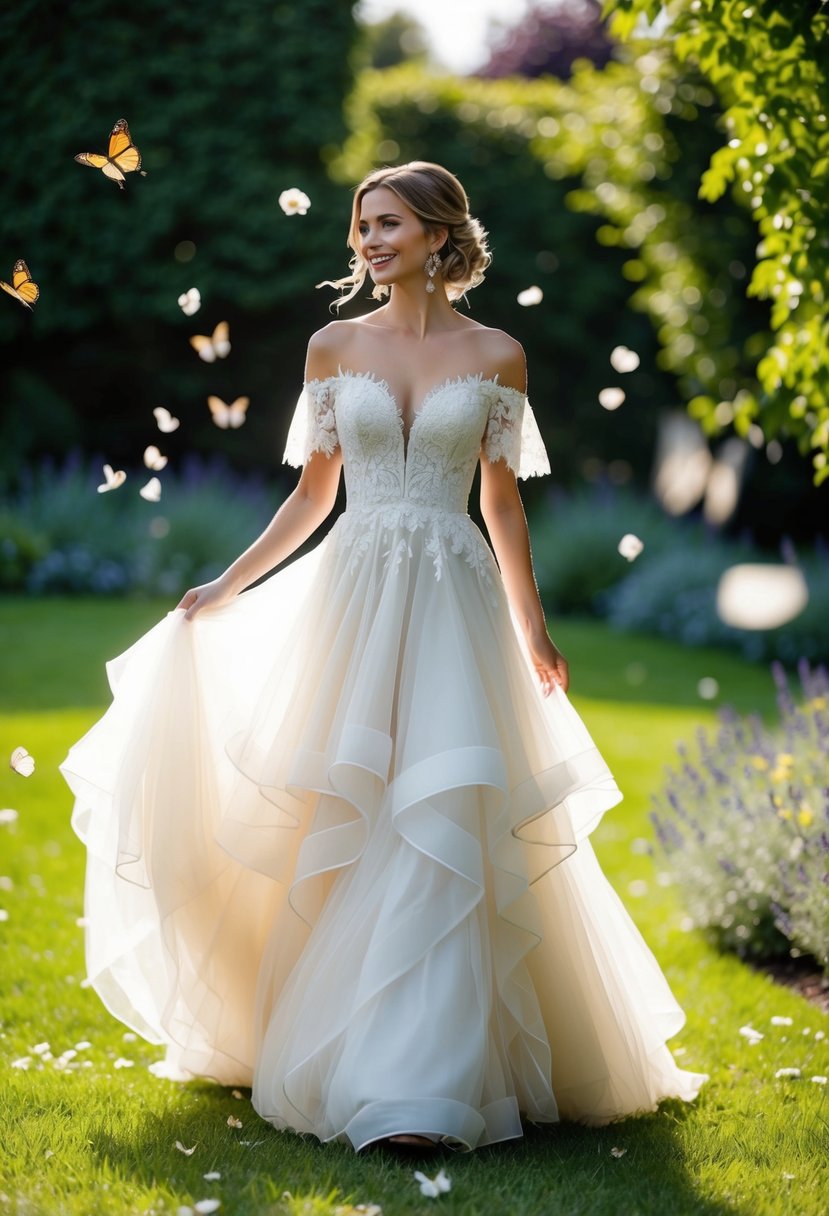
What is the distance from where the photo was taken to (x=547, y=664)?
3.56 metres

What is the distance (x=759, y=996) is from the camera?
4539mm

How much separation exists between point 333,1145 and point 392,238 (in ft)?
7.30

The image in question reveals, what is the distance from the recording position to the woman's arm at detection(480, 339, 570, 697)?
357 centimetres

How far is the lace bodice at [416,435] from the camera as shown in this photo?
3467mm

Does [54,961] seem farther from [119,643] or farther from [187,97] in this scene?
[187,97]

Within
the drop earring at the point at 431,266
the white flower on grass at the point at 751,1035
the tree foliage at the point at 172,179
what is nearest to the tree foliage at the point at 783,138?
the drop earring at the point at 431,266

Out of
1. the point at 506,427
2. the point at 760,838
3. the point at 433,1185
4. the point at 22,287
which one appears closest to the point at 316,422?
the point at 506,427

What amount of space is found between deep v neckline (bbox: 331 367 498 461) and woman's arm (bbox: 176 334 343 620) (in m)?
0.15

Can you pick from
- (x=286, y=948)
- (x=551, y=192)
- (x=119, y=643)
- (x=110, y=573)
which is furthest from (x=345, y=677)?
(x=551, y=192)

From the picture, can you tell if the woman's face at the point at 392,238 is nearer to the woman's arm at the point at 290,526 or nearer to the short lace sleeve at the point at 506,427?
the woman's arm at the point at 290,526

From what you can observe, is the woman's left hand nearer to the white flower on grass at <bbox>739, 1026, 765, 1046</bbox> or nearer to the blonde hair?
the blonde hair

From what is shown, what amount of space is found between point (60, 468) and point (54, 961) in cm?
1072

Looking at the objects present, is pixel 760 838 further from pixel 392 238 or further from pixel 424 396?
pixel 392 238

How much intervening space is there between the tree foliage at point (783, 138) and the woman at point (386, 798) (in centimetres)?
114
